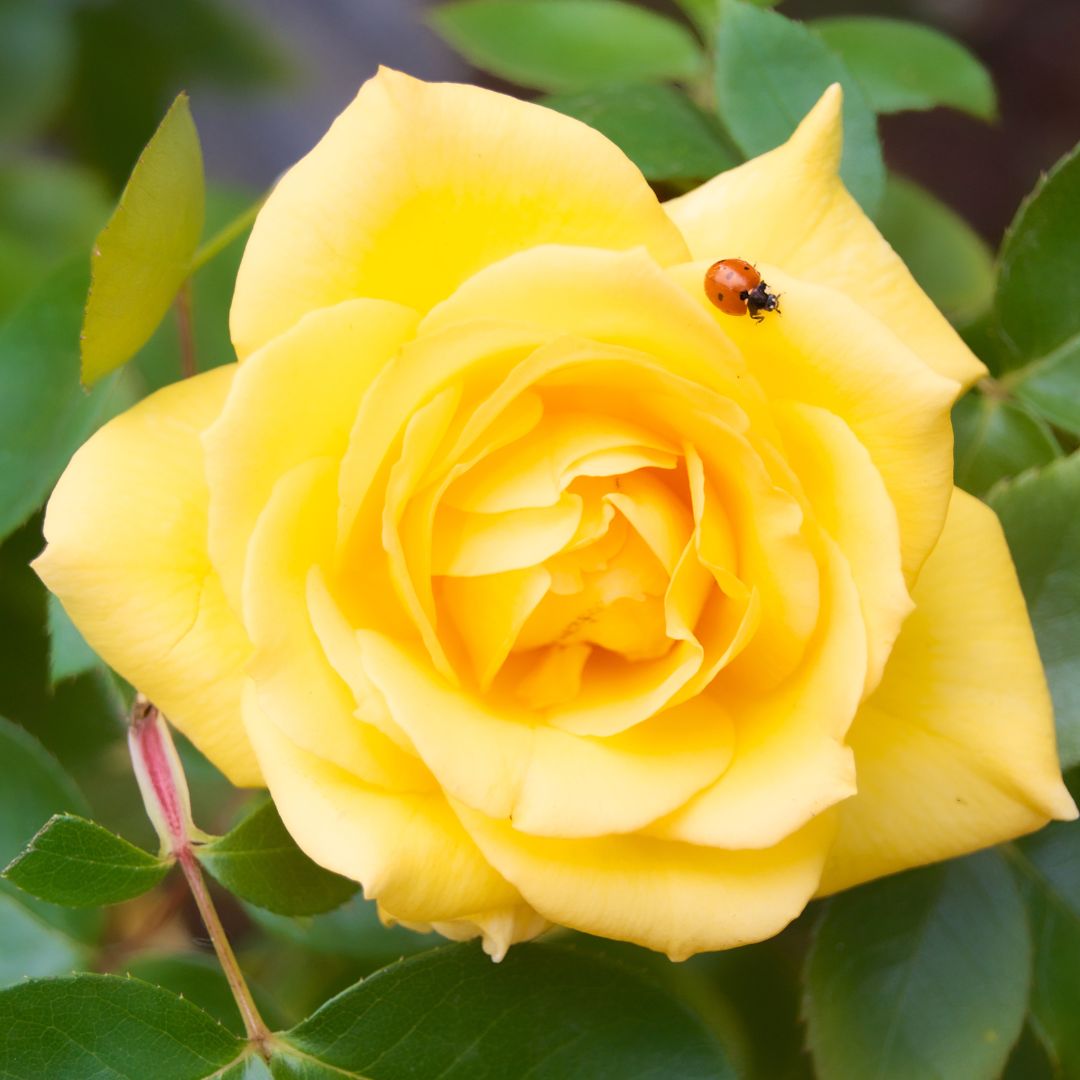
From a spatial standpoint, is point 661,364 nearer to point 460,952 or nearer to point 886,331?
point 886,331

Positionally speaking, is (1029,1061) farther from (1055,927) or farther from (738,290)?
(738,290)

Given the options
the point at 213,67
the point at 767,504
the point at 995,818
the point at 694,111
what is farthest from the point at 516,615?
the point at 213,67

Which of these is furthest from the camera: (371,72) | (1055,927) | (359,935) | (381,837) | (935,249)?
(371,72)

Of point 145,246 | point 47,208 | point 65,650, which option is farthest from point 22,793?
point 47,208

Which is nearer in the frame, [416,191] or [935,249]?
[416,191]

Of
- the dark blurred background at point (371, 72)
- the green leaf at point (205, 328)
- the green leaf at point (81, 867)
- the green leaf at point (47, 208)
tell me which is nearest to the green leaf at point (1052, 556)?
the green leaf at point (81, 867)

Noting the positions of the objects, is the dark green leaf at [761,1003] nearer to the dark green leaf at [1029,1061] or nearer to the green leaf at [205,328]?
the dark green leaf at [1029,1061]
